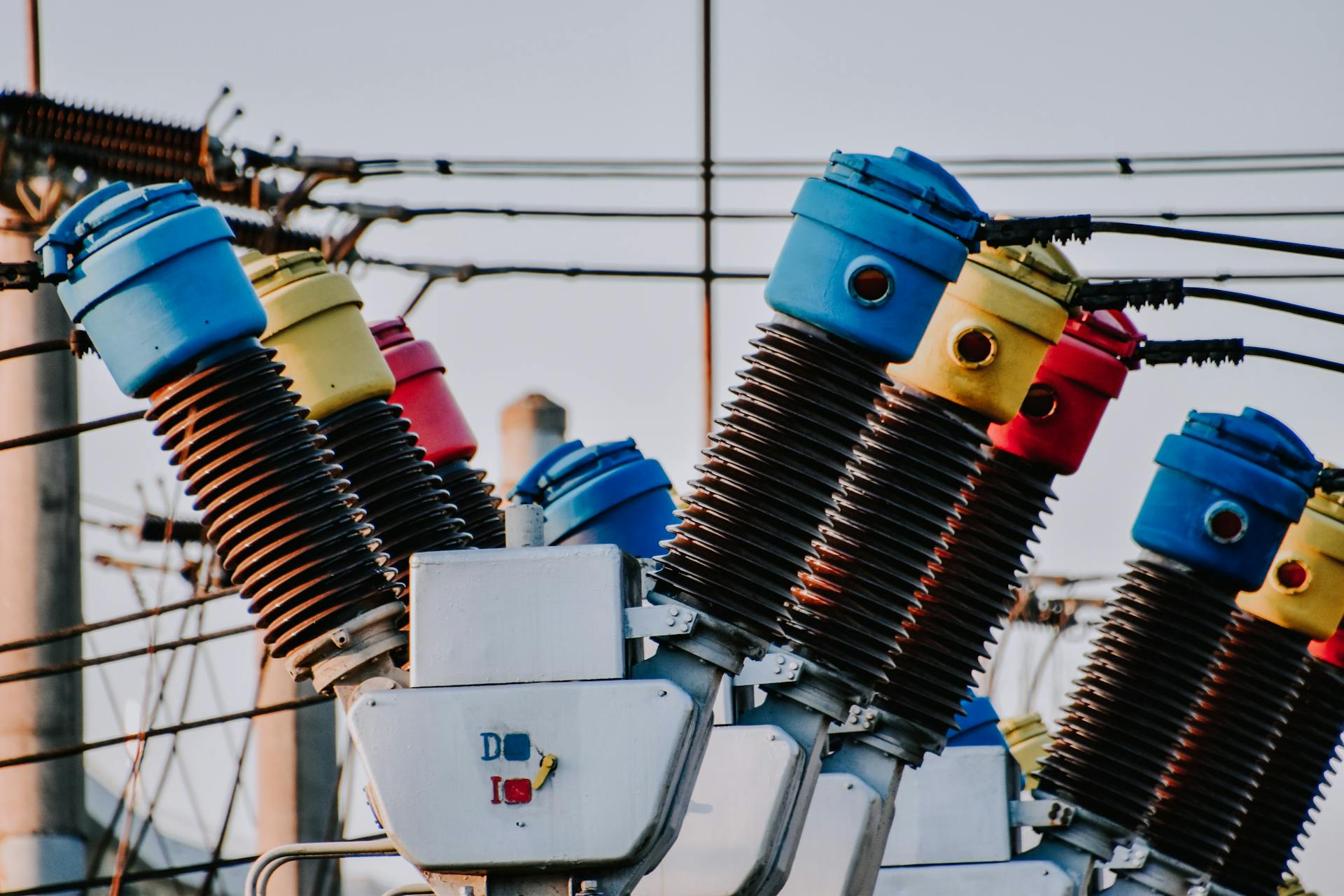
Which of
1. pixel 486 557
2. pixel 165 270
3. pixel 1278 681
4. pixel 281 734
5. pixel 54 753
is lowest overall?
pixel 281 734

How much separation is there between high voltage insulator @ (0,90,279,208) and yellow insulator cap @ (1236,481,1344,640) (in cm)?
608

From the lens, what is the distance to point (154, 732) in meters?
7.82

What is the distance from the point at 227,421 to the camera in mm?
4406

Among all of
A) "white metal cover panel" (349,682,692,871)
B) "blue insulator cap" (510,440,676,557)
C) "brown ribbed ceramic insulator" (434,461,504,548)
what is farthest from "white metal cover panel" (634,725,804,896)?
"blue insulator cap" (510,440,676,557)

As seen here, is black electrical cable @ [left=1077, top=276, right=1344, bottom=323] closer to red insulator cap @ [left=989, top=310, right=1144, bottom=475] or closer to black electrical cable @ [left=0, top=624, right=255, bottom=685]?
red insulator cap @ [left=989, top=310, right=1144, bottom=475]

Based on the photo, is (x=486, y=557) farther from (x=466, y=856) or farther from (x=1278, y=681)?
(x=1278, y=681)

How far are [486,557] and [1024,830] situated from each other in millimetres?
2859

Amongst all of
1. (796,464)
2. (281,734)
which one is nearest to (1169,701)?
(796,464)

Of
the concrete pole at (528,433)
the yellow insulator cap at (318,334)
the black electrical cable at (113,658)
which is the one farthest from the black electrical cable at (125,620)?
the concrete pole at (528,433)

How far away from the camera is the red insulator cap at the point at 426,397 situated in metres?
5.71

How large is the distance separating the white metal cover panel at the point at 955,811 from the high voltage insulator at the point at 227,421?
1983mm

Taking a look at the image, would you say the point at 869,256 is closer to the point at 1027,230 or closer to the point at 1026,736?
the point at 1027,230

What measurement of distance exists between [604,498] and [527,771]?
1916mm

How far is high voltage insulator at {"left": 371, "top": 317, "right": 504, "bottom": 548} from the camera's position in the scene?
5.62 m
